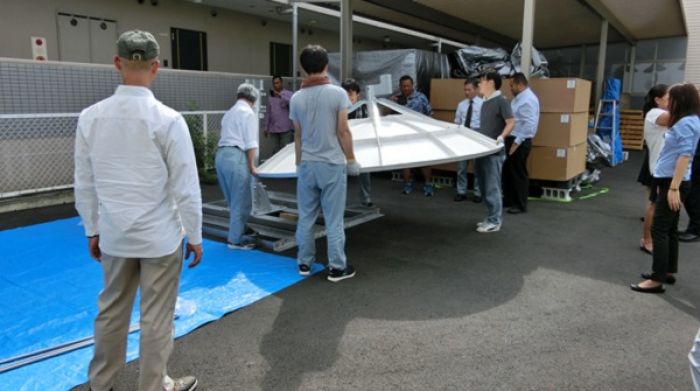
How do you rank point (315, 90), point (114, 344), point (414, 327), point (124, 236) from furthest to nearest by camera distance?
point (315, 90)
point (414, 327)
point (114, 344)
point (124, 236)

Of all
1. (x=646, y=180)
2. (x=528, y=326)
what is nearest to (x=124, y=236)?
(x=528, y=326)

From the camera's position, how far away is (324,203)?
3854 millimetres

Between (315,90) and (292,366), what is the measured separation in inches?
76.4

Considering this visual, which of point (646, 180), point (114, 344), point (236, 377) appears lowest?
point (236, 377)

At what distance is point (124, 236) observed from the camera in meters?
2.06

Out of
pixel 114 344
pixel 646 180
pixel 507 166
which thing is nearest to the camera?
pixel 114 344

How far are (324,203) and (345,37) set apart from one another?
514 centimetres

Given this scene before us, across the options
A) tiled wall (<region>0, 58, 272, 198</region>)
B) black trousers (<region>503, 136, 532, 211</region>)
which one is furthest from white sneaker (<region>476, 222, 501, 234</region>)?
tiled wall (<region>0, 58, 272, 198</region>)

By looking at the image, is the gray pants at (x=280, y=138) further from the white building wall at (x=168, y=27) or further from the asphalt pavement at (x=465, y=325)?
the asphalt pavement at (x=465, y=325)

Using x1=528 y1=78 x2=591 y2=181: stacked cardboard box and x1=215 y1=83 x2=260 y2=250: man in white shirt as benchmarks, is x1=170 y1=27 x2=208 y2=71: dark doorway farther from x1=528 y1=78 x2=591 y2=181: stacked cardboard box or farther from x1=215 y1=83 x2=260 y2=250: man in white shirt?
x1=528 y1=78 x2=591 y2=181: stacked cardboard box

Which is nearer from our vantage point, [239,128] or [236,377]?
[236,377]

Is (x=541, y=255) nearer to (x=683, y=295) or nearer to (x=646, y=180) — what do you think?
(x=683, y=295)

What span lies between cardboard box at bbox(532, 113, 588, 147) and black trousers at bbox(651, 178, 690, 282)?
3.15m

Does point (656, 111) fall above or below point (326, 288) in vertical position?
above
